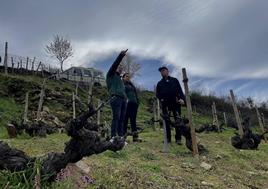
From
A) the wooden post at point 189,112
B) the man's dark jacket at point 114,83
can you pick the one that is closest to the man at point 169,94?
the wooden post at point 189,112

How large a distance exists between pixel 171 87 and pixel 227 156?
6.29 ft

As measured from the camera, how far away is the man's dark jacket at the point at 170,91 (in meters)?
8.65

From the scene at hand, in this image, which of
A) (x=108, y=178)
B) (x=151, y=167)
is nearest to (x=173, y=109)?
(x=151, y=167)

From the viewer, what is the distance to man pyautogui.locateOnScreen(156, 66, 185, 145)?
8.66 metres

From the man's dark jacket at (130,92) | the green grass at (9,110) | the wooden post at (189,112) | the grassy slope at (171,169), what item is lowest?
the grassy slope at (171,169)

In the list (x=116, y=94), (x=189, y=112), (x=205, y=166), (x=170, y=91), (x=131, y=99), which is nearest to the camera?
(x=205, y=166)

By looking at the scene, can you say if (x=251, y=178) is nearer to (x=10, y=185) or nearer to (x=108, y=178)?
(x=108, y=178)

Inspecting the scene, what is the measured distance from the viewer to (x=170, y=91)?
340 inches

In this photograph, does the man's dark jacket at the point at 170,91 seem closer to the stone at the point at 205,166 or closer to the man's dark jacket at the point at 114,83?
the man's dark jacket at the point at 114,83

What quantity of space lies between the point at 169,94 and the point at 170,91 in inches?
2.8

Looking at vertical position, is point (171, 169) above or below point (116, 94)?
below

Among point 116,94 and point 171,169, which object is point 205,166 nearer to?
point 171,169

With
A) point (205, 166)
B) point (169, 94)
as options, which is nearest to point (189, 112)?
point (169, 94)

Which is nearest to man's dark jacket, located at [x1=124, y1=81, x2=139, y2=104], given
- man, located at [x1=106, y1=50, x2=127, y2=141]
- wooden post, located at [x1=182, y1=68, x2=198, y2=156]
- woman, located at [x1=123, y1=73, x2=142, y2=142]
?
woman, located at [x1=123, y1=73, x2=142, y2=142]
